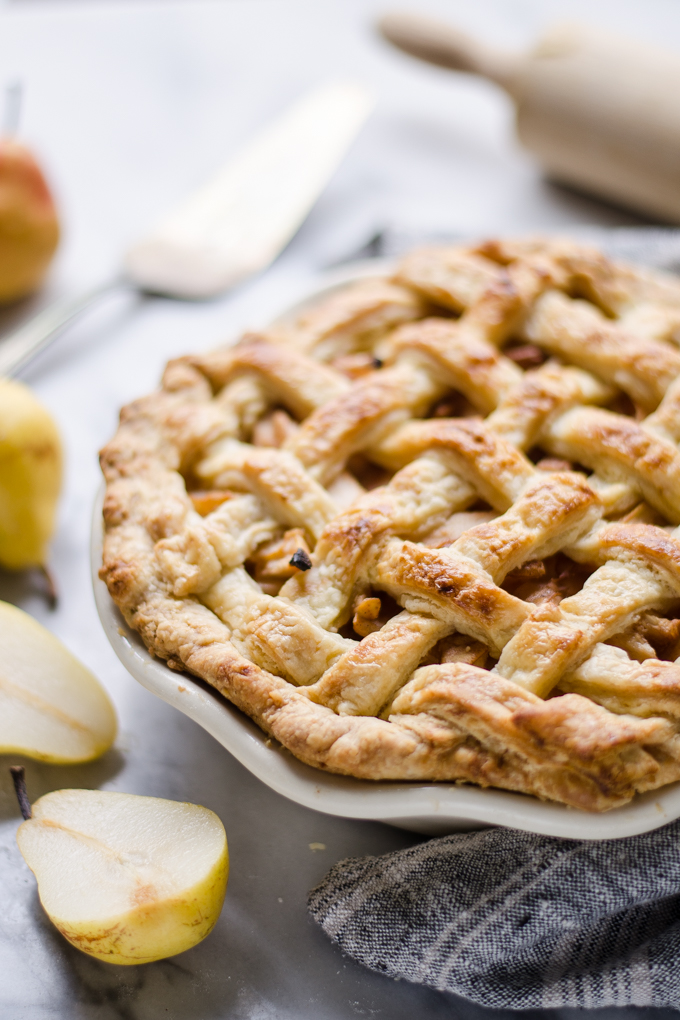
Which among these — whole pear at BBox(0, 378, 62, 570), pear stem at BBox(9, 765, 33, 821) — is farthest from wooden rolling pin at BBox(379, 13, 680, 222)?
pear stem at BBox(9, 765, 33, 821)

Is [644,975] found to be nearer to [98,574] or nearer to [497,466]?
[497,466]

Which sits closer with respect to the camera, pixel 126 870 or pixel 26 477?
pixel 126 870

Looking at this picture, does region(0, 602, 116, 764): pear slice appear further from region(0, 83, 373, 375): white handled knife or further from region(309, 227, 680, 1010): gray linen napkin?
region(0, 83, 373, 375): white handled knife

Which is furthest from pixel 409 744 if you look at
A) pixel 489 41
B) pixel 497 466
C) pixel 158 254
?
pixel 489 41

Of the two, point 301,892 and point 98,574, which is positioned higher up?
point 98,574

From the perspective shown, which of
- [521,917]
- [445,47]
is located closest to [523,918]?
[521,917]

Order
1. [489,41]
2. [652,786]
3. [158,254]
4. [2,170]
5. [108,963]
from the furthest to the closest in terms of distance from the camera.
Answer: [489,41] < [158,254] < [2,170] < [108,963] < [652,786]

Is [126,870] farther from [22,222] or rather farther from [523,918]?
[22,222]
